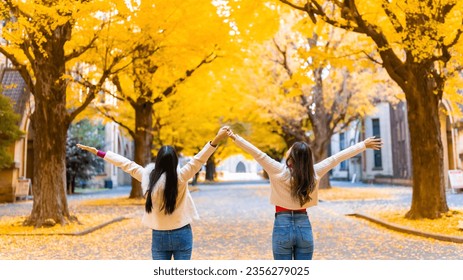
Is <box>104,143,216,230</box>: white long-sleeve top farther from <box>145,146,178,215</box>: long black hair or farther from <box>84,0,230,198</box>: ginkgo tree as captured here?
<box>84,0,230,198</box>: ginkgo tree

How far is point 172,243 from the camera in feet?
12.7

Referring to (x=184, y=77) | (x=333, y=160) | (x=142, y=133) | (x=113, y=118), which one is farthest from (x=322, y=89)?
(x=333, y=160)

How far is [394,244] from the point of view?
330 inches

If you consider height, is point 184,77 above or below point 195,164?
above

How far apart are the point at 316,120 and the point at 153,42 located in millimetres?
13685

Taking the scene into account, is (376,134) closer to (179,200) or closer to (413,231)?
(413,231)

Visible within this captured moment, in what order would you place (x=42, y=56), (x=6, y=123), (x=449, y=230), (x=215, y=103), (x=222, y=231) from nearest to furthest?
(x=449, y=230) < (x=222, y=231) < (x=42, y=56) < (x=6, y=123) < (x=215, y=103)

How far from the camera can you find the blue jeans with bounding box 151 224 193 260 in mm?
3881

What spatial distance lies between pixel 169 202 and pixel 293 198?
3.27 ft

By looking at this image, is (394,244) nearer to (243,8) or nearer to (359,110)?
(243,8)

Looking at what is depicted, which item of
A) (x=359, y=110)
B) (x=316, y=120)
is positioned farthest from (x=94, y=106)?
(x=359, y=110)

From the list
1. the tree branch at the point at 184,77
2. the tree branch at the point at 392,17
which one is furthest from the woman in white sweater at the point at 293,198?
the tree branch at the point at 184,77

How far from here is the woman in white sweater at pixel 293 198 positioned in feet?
12.6

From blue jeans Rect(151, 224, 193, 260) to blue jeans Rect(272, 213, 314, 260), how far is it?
0.73 m
